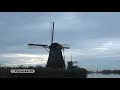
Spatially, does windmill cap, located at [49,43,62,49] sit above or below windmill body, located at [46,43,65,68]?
above

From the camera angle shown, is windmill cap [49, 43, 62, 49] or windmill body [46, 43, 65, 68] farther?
windmill cap [49, 43, 62, 49]

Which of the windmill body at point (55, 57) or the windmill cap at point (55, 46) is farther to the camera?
the windmill cap at point (55, 46)

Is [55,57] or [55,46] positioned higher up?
[55,46]

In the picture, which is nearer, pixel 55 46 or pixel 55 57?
pixel 55 57

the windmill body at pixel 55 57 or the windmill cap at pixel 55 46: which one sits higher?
the windmill cap at pixel 55 46
